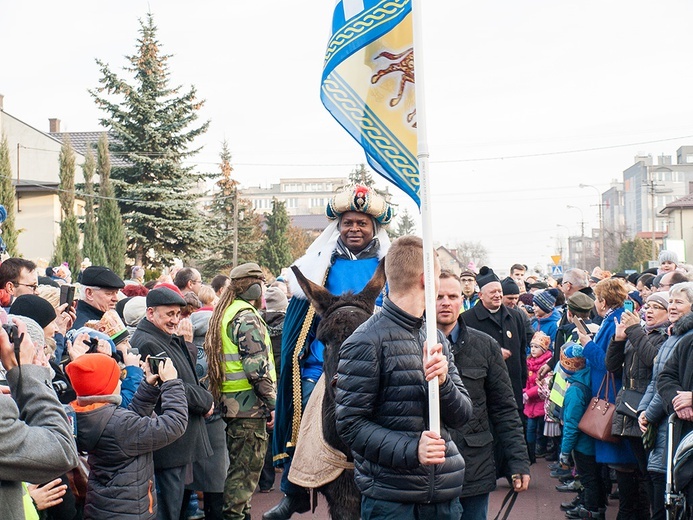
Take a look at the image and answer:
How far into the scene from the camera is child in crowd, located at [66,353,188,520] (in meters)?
5.35

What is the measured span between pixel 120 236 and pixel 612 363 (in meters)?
31.5

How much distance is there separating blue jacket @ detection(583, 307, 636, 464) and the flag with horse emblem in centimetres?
415

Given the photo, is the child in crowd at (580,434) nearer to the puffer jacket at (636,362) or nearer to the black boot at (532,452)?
the puffer jacket at (636,362)

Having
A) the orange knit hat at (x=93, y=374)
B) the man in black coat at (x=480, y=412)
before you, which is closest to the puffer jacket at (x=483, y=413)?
the man in black coat at (x=480, y=412)

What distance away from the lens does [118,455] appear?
541 centimetres

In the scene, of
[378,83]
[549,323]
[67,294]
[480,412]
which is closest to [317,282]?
[480,412]

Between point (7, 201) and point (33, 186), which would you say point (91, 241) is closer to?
point (7, 201)

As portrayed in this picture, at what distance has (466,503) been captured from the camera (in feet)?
18.0

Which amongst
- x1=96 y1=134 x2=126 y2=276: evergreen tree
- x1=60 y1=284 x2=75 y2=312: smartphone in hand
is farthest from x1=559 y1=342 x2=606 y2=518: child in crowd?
x1=96 y1=134 x2=126 y2=276: evergreen tree

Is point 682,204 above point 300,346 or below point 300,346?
above

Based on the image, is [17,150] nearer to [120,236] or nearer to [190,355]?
[120,236]

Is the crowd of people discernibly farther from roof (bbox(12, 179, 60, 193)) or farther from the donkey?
roof (bbox(12, 179, 60, 193))

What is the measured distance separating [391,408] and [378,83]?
1785mm

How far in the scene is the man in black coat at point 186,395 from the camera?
6.49 m
